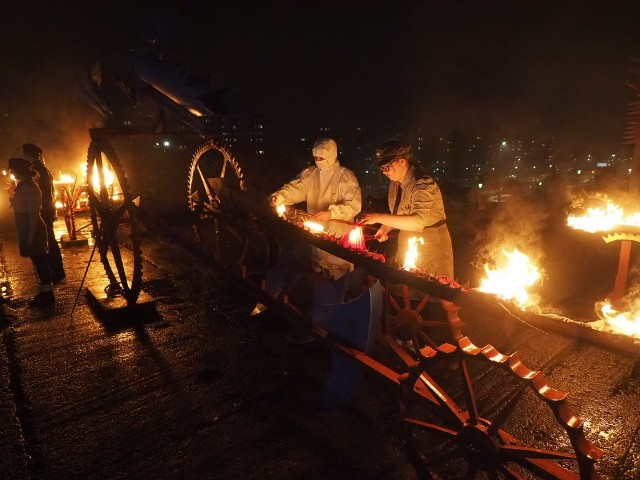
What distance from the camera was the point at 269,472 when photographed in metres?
3.04

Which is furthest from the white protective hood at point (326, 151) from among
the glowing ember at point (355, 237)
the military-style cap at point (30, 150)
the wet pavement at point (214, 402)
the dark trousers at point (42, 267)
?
the military-style cap at point (30, 150)

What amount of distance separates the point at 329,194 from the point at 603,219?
3.50 metres

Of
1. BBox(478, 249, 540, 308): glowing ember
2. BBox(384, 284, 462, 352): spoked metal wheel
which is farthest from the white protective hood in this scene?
BBox(478, 249, 540, 308): glowing ember

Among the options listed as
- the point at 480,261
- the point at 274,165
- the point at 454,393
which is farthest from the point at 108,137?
the point at 274,165

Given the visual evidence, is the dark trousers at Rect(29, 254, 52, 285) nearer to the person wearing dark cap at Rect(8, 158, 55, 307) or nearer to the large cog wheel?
the person wearing dark cap at Rect(8, 158, 55, 307)

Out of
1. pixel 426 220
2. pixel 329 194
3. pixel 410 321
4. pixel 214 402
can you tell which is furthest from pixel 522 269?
pixel 214 402

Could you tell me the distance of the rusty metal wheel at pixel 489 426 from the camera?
2163mm

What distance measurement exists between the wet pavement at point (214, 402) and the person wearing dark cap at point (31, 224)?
1.64 ft

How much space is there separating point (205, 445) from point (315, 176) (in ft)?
11.4

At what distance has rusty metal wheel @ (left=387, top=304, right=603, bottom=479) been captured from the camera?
85.2 inches

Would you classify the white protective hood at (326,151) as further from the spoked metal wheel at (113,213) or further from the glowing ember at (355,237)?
the spoked metal wheel at (113,213)

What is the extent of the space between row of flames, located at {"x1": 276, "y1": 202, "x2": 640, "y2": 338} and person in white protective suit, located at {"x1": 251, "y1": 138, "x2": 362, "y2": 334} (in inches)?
12.9

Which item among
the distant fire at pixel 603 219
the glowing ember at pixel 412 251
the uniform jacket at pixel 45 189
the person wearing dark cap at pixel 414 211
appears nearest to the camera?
the person wearing dark cap at pixel 414 211

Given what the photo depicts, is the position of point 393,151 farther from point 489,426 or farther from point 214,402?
point 214,402
